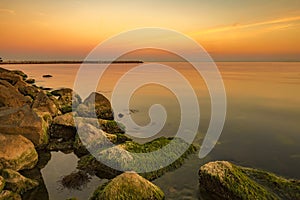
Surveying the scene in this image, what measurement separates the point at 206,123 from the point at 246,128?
8.09ft

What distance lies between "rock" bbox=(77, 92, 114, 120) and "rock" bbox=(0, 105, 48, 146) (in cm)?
423

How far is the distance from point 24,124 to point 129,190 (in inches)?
241

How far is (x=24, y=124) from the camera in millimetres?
10312

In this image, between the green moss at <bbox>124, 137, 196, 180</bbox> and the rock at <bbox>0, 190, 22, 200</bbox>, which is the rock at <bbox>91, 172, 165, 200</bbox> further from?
the rock at <bbox>0, 190, 22, 200</bbox>

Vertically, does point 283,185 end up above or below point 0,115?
below

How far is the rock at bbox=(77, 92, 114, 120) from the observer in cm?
1538

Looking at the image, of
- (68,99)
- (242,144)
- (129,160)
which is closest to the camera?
(129,160)

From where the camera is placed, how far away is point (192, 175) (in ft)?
29.1

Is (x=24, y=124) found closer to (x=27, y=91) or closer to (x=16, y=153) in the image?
(x=16, y=153)

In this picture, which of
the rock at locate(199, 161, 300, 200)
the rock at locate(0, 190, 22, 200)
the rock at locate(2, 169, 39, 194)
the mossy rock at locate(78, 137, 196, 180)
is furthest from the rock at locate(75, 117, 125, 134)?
the rock at locate(199, 161, 300, 200)

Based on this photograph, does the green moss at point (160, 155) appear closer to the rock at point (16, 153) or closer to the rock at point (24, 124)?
the rock at point (16, 153)

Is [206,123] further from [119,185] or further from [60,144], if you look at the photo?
[119,185]

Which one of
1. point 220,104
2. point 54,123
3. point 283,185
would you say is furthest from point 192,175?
point 220,104

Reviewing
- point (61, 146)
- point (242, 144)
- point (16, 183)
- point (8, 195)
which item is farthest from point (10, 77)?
point (242, 144)
